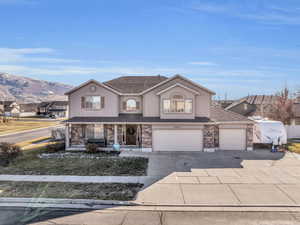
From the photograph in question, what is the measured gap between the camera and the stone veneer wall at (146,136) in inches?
667

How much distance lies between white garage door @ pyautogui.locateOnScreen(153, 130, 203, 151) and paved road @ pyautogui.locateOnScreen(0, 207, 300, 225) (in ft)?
31.0

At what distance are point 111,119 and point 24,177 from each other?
26.1 ft

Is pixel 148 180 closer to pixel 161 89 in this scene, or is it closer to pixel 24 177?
pixel 24 177

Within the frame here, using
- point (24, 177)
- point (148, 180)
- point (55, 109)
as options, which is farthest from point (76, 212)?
point (55, 109)

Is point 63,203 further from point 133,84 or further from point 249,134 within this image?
point 249,134

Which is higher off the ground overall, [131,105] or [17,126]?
[131,105]

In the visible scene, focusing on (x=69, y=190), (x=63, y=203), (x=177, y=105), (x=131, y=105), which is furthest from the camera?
(x=131, y=105)

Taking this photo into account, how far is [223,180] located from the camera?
1055 cm

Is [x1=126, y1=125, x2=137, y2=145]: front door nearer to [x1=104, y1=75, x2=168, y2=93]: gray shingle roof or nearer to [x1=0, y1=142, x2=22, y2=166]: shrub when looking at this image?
[x1=104, y1=75, x2=168, y2=93]: gray shingle roof

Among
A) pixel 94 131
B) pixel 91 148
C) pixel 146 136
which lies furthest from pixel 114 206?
pixel 94 131

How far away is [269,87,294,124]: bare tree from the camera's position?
80.4 feet

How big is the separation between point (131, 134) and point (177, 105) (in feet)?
16.9

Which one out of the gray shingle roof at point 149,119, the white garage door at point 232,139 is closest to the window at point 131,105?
the gray shingle roof at point 149,119

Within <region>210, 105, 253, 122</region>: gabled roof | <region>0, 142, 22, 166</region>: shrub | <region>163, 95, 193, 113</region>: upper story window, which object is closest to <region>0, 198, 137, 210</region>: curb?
<region>0, 142, 22, 166</region>: shrub
